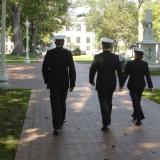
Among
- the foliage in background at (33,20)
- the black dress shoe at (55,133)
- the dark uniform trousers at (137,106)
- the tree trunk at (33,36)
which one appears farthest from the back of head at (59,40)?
the tree trunk at (33,36)

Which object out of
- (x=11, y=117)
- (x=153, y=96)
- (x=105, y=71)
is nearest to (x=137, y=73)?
(x=105, y=71)

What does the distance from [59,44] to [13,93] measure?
7485 millimetres

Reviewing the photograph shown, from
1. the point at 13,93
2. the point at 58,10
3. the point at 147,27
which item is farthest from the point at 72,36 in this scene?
the point at 13,93

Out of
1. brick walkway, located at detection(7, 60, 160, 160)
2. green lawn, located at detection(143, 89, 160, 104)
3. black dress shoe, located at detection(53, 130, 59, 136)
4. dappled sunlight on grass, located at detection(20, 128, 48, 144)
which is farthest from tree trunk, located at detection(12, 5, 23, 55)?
black dress shoe, located at detection(53, 130, 59, 136)

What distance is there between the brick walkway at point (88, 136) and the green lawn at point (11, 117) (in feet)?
0.46

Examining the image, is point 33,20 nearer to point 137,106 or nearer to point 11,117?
point 11,117

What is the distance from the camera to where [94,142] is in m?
9.39

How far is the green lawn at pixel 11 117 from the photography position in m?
8.74

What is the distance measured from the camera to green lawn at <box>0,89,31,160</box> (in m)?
8.74

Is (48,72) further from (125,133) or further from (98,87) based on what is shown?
(125,133)

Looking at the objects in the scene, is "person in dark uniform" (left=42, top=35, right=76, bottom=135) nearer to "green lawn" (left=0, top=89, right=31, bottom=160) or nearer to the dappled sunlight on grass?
the dappled sunlight on grass

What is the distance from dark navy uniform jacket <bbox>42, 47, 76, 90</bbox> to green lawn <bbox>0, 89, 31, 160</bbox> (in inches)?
45.7

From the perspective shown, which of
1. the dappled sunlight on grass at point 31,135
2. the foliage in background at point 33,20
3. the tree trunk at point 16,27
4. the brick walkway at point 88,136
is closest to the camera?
the brick walkway at point 88,136

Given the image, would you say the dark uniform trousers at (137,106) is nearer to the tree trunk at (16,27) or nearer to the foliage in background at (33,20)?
the foliage in background at (33,20)
